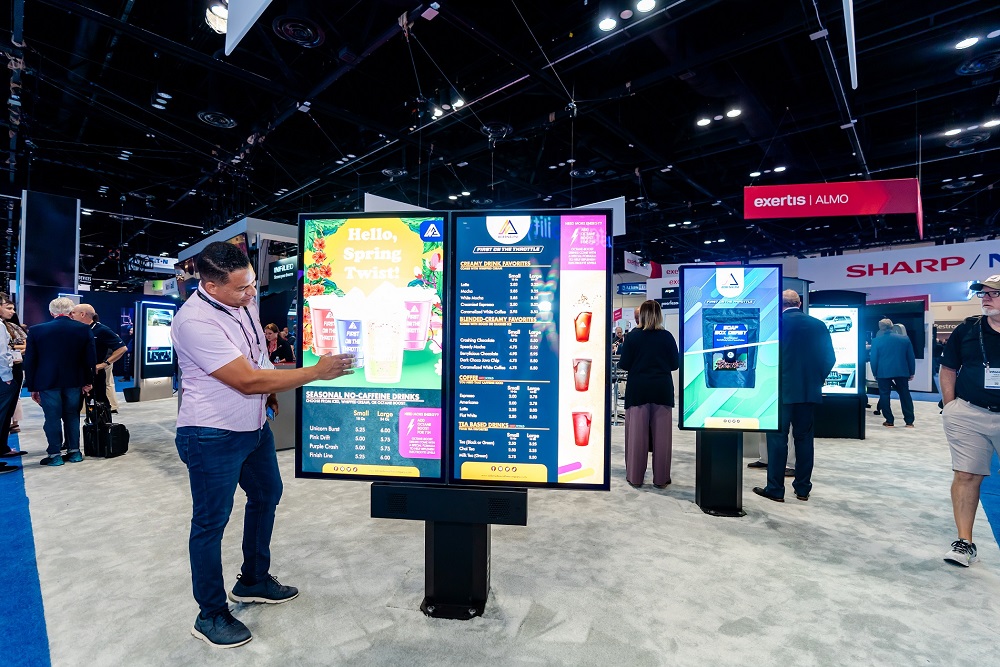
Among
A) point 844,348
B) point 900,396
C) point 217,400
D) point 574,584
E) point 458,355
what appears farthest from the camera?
point 900,396

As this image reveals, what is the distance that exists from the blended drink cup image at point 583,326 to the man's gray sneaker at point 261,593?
1837mm

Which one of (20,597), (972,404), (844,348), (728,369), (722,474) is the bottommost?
(20,597)

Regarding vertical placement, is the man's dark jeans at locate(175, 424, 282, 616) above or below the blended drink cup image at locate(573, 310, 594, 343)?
below

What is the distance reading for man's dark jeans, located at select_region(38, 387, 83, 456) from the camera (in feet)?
15.8

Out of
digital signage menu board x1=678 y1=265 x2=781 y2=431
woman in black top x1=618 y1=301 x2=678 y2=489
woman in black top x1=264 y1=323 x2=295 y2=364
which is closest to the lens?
digital signage menu board x1=678 y1=265 x2=781 y2=431

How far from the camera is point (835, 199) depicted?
22.0ft

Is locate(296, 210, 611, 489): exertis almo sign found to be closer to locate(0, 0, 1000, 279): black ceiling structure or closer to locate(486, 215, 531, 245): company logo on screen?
locate(486, 215, 531, 245): company logo on screen

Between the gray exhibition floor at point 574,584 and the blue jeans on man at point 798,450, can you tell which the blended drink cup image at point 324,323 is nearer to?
the gray exhibition floor at point 574,584

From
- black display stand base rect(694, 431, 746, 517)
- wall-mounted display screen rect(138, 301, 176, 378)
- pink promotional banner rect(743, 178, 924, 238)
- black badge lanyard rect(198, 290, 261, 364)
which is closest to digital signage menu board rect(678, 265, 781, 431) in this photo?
black display stand base rect(694, 431, 746, 517)

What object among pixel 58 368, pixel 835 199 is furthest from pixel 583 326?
pixel 835 199

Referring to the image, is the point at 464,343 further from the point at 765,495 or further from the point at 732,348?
the point at 765,495

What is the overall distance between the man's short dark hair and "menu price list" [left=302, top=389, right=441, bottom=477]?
23.3 inches

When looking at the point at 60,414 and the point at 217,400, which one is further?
the point at 60,414

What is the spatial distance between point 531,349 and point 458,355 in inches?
12.0
